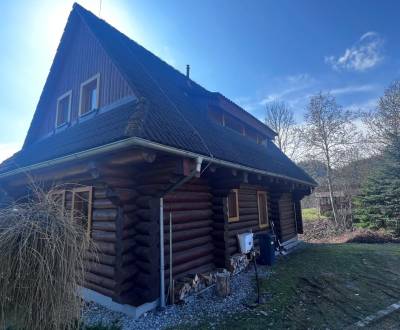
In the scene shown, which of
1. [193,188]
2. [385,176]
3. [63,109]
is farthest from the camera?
[385,176]

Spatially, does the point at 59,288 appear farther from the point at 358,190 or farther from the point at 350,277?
the point at 358,190

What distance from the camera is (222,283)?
5559 mm

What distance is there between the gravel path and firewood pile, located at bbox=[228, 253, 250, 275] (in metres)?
1.08

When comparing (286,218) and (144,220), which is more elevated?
(144,220)

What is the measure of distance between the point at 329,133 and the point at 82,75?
61.2 feet

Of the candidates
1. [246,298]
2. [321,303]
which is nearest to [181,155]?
[246,298]

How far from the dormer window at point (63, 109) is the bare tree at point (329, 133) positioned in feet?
59.5

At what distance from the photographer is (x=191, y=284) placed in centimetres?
550

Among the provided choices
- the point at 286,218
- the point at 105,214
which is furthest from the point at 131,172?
the point at 286,218

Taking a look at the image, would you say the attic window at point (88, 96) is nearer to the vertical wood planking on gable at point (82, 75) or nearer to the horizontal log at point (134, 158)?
the vertical wood planking on gable at point (82, 75)

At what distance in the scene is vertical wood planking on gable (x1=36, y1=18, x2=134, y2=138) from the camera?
21.5 ft

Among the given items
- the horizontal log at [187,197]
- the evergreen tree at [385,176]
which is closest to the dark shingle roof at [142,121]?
the horizontal log at [187,197]

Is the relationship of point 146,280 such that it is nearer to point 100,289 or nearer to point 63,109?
point 100,289

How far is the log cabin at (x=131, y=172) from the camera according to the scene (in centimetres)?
471
